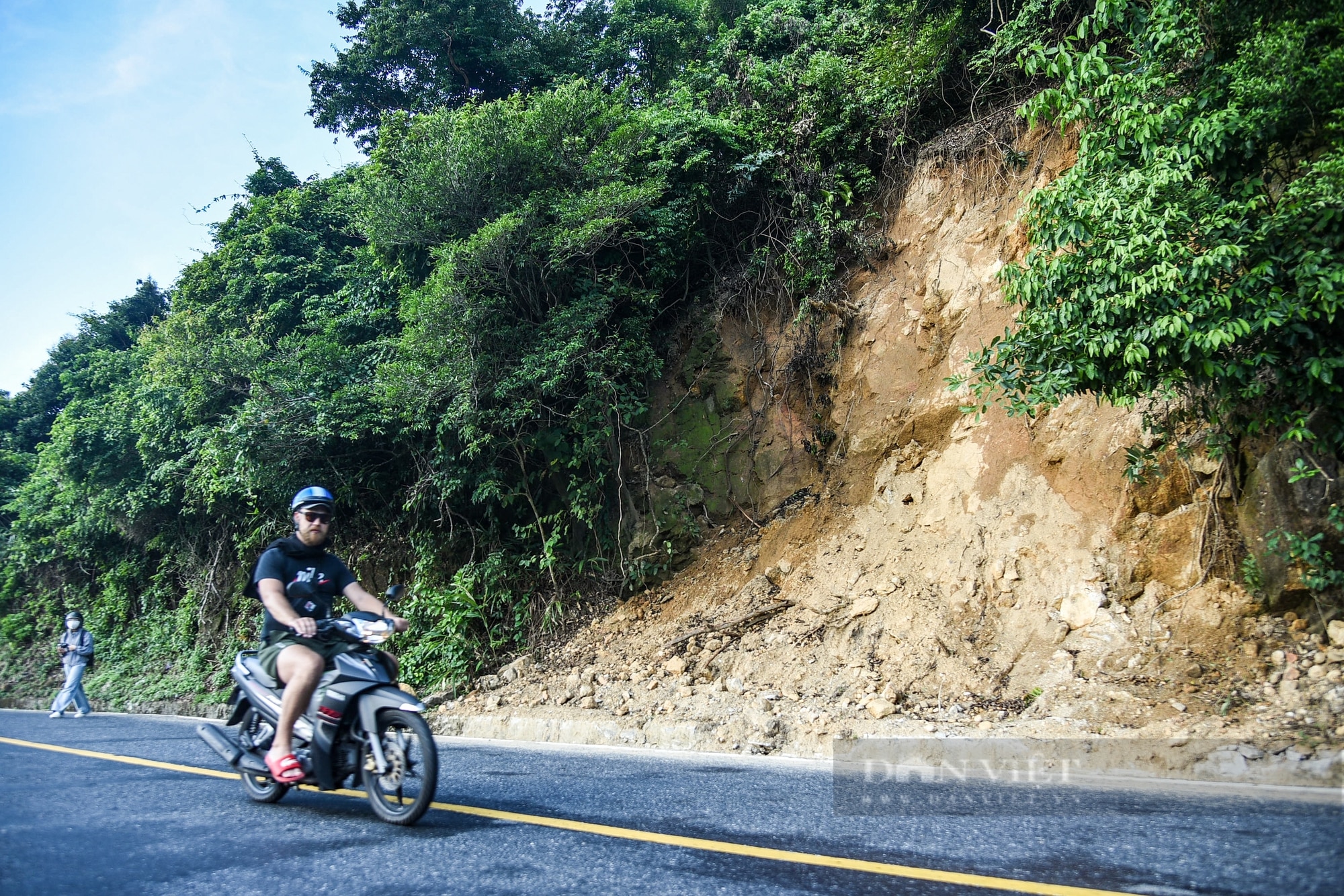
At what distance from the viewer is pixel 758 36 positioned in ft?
45.9

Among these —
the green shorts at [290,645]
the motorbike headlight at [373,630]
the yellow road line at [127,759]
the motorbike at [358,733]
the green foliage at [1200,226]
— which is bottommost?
the yellow road line at [127,759]

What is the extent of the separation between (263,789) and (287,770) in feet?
2.08

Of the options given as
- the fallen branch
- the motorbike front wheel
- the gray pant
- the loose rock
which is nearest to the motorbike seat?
the motorbike front wheel

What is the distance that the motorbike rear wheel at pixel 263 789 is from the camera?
4508mm

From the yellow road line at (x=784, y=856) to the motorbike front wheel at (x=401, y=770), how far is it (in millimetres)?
367

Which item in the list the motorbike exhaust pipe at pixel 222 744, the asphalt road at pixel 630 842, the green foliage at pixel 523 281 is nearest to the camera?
the asphalt road at pixel 630 842

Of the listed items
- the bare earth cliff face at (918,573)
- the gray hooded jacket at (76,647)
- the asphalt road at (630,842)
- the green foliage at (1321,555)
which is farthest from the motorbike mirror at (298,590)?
the gray hooded jacket at (76,647)

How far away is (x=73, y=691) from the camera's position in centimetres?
1238

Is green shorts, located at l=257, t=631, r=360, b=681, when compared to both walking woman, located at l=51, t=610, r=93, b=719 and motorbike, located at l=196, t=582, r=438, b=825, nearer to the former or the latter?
motorbike, located at l=196, t=582, r=438, b=825

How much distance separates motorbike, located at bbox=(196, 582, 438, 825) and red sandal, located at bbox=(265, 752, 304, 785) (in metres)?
0.04

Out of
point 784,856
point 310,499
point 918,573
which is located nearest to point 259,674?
point 310,499

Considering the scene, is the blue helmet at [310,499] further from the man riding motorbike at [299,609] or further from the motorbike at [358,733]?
the motorbike at [358,733]

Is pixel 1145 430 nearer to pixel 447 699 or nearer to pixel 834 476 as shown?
pixel 834 476

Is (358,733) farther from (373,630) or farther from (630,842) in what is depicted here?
→ (630,842)
